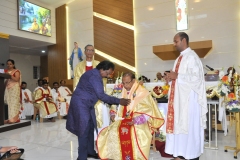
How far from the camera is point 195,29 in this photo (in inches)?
326

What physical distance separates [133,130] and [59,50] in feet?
28.9

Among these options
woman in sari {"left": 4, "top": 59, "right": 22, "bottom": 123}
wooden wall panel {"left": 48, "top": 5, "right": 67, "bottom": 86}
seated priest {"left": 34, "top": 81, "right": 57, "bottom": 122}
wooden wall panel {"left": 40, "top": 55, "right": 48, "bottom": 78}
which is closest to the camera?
woman in sari {"left": 4, "top": 59, "right": 22, "bottom": 123}

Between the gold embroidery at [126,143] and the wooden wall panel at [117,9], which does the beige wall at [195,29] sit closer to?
the wooden wall panel at [117,9]

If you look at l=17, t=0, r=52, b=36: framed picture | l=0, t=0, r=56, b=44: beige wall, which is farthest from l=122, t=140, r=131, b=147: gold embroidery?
l=17, t=0, r=52, b=36: framed picture

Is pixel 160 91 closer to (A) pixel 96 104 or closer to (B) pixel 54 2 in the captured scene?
(A) pixel 96 104

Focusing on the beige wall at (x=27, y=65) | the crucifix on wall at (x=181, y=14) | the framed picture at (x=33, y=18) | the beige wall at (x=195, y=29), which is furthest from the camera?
the beige wall at (x=27, y=65)

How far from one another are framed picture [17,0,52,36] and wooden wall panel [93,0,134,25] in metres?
2.51

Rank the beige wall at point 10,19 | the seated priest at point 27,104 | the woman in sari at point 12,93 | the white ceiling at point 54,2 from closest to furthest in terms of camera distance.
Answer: the woman in sari at point 12,93 → the seated priest at point 27,104 → the beige wall at point 10,19 → the white ceiling at point 54,2

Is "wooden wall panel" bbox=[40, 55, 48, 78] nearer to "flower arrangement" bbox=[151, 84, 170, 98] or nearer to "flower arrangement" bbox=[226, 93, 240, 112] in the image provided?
"flower arrangement" bbox=[151, 84, 170, 98]

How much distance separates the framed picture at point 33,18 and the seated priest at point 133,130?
7841 millimetres

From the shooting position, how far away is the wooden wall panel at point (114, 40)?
9.33m

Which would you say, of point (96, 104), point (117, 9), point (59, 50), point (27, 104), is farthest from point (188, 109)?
point (59, 50)

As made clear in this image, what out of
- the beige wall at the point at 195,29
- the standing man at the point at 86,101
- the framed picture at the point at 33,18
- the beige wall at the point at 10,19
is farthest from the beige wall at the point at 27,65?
the standing man at the point at 86,101

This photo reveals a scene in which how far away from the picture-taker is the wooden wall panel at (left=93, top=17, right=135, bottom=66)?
9.33 m
